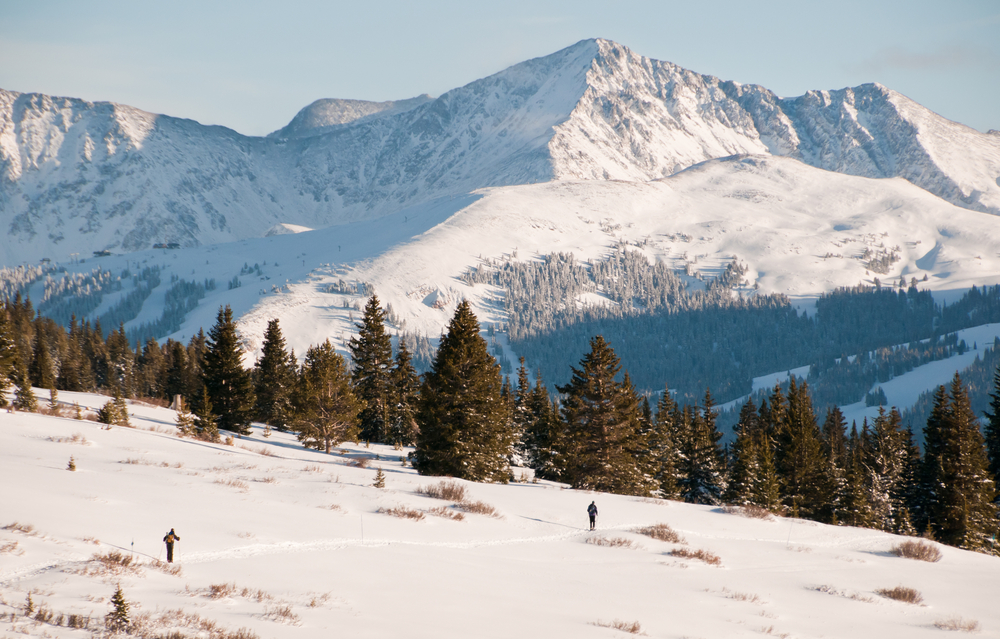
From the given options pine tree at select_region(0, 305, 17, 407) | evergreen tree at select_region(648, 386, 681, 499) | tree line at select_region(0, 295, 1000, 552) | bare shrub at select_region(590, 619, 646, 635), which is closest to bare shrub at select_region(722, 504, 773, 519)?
tree line at select_region(0, 295, 1000, 552)

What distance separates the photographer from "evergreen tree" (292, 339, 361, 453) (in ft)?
154

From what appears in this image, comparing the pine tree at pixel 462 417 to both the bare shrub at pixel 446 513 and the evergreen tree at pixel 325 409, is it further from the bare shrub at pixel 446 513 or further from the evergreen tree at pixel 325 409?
the bare shrub at pixel 446 513

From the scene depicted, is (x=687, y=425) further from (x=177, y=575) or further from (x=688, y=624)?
(x=177, y=575)

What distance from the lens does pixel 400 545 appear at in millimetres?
22266

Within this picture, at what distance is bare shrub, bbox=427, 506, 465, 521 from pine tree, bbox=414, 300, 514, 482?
466 inches

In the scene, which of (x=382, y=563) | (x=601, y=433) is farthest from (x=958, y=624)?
(x=601, y=433)

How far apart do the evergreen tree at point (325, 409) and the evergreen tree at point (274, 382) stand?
1168 centimetres

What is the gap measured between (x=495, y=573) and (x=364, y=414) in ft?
134

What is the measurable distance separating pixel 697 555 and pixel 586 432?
70.1ft

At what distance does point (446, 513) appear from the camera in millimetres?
26906

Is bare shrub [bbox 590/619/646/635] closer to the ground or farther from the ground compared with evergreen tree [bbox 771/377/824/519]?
farther from the ground

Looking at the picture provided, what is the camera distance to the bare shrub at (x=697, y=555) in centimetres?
2467

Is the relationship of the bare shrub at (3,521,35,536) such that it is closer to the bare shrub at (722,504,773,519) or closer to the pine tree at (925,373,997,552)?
the bare shrub at (722,504,773,519)

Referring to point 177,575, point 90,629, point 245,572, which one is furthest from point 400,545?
point 90,629
